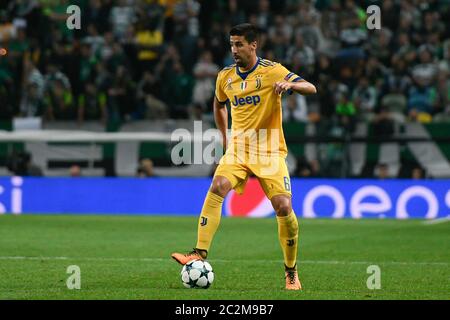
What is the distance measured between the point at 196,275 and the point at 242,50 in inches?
81.7

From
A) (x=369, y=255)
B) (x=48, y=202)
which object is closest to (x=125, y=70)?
(x=48, y=202)

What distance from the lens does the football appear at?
895 cm

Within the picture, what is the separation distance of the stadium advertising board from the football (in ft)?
32.6

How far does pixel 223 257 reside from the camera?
12320mm

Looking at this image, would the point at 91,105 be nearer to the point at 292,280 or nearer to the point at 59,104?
the point at 59,104

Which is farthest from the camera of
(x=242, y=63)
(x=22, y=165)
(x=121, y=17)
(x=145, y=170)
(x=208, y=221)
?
(x=121, y=17)

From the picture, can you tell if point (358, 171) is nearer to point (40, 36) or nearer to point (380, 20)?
point (380, 20)

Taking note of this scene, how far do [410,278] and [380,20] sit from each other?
490 inches

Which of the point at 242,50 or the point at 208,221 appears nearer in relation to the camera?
the point at 208,221

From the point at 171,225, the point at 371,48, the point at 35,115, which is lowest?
the point at 171,225

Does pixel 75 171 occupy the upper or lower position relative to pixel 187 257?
lower

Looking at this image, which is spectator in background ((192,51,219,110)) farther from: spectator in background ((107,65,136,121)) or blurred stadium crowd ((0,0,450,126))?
spectator in background ((107,65,136,121))

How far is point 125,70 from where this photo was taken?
21.6 meters

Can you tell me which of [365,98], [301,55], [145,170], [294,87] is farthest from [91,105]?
[294,87]
